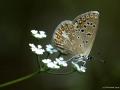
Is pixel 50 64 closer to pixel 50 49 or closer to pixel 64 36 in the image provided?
pixel 50 49

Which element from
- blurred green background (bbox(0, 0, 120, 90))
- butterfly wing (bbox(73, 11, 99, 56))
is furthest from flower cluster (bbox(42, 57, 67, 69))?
blurred green background (bbox(0, 0, 120, 90))

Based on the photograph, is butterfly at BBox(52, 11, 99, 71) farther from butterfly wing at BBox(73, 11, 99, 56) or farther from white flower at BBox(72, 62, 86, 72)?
white flower at BBox(72, 62, 86, 72)

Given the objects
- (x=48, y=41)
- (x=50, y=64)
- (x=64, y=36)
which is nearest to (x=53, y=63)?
(x=50, y=64)

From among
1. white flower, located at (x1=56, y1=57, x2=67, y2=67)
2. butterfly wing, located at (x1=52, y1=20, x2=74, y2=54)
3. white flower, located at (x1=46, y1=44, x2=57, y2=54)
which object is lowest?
white flower, located at (x1=56, y1=57, x2=67, y2=67)

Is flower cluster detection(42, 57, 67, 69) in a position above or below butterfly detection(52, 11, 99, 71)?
below

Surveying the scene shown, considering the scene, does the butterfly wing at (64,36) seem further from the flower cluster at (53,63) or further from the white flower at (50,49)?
the flower cluster at (53,63)

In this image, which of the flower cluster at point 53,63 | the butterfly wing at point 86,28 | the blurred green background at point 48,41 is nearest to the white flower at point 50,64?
the flower cluster at point 53,63

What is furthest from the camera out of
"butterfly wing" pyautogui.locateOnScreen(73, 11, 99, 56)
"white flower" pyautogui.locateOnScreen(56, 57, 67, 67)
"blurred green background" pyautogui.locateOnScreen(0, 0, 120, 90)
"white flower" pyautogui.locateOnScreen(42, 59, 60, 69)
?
"blurred green background" pyautogui.locateOnScreen(0, 0, 120, 90)
